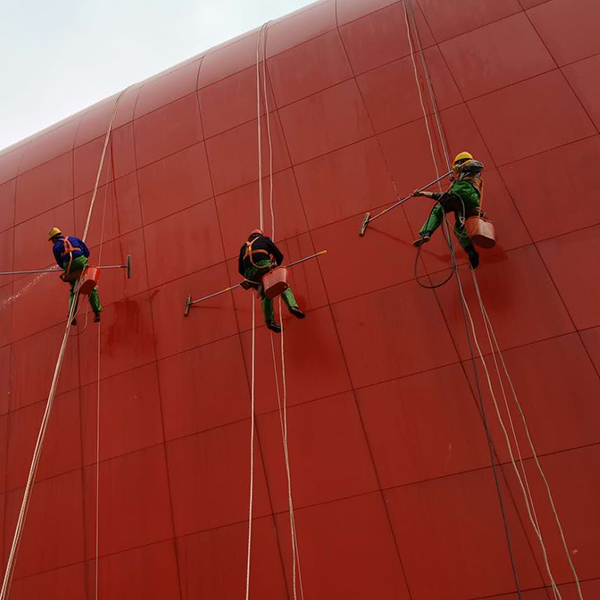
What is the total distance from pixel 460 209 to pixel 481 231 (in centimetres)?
35

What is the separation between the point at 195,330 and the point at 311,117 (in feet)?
10.2

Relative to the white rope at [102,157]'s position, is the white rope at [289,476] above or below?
below

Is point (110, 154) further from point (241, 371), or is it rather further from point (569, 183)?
point (569, 183)

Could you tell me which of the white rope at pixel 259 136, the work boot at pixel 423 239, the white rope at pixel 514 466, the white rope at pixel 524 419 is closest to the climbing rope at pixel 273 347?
the white rope at pixel 259 136

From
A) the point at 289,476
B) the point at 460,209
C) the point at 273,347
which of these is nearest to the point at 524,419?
the point at 460,209

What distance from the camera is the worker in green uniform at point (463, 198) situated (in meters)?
5.80

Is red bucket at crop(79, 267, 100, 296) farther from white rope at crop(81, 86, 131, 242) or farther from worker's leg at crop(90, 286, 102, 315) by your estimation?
white rope at crop(81, 86, 131, 242)

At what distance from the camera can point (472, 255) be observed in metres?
5.99

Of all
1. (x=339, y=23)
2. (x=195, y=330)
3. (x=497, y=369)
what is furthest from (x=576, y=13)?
(x=195, y=330)

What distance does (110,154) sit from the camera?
8859 mm

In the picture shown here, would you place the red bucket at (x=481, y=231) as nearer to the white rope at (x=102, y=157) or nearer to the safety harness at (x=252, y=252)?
the safety harness at (x=252, y=252)

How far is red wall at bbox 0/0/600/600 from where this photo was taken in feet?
17.3

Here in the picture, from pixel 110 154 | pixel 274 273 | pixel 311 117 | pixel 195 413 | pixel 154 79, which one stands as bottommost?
pixel 195 413

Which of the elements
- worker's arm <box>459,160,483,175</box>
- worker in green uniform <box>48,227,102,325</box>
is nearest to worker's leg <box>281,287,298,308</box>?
worker's arm <box>459,160,483,175</box>
